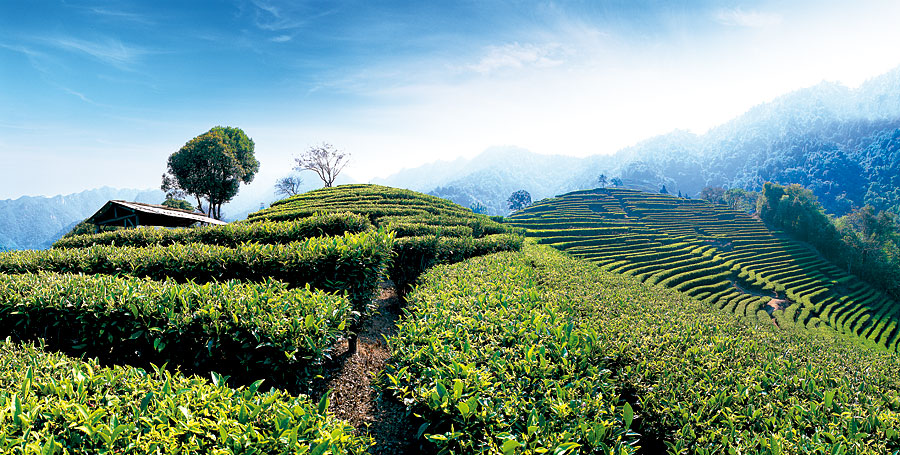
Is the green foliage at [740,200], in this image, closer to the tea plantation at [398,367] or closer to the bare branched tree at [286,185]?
the bare branched tree at [286,185]

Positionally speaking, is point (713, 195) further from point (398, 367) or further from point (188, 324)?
point (188, 324)

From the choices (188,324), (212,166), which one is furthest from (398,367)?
(212,166)

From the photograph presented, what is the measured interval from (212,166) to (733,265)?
53.0 metres

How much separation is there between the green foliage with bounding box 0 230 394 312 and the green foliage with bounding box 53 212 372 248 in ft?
6.51

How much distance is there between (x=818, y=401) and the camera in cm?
378

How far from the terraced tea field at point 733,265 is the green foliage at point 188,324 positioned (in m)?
25.4

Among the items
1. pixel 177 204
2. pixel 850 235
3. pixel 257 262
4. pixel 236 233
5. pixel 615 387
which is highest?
pixel 177 204

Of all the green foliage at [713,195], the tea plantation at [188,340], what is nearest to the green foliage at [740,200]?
the green foliage at [713,195]

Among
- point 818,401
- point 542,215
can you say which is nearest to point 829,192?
point 542,215

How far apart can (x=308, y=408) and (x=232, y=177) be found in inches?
1328

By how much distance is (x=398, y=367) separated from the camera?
379cm

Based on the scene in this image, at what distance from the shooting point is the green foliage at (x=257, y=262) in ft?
21.3

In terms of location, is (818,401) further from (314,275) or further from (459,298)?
(314,275)

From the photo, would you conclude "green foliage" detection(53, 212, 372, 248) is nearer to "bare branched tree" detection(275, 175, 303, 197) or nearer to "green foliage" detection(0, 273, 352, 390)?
"green foliage" detection(0, 273, 352, 390)
